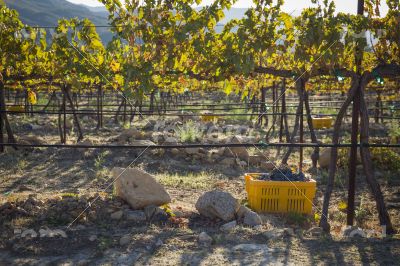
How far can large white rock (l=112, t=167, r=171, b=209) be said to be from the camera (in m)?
5.02

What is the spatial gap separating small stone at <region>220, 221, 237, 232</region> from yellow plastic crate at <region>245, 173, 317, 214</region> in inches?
38.5

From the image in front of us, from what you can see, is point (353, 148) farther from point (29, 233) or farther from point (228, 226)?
point (29, 233)

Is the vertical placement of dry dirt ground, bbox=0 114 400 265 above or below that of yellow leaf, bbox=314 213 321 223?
above

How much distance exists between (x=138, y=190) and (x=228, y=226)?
3.85 feet

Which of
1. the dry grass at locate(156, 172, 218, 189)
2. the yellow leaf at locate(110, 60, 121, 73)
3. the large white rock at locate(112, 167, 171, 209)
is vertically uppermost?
the yellow leaf at locate(110, 60, 121, 73)

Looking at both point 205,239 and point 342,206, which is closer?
point 205,239

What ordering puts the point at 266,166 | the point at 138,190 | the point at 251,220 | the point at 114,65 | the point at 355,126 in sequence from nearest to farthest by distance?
the point at 355,126 < the point at 251,220 < the point at 138,190 < the point at 114,65 < the point at 266,166

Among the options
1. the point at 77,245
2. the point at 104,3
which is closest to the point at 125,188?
the point at 77,245

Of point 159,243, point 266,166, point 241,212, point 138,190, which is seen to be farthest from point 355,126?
point 266,166

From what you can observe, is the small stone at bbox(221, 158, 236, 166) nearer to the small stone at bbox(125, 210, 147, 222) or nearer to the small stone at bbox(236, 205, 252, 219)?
the small stone at bbox(236, 205, 252, 219)

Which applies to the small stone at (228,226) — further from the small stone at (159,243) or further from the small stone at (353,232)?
the small stone at (353,232)

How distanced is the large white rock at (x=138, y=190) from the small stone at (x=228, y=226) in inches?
35.4

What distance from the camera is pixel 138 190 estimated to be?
5.10 meters

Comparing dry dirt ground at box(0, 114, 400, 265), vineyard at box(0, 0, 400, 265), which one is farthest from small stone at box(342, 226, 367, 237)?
dry dirt ground at box(0, 114, 400, 265)
